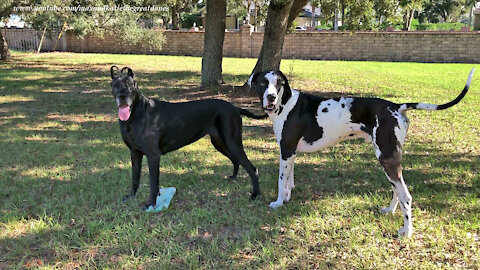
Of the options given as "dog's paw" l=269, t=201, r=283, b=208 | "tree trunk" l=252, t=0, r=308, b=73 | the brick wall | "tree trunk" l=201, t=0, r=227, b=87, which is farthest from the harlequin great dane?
the brick wall

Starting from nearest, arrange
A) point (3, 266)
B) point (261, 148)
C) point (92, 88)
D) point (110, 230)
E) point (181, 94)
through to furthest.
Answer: point (3, 266), point (110, 230), point (261, 148), point (181, 94), point (92, 88)

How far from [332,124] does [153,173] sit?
1.94 m

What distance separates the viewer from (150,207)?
4102 millimetres

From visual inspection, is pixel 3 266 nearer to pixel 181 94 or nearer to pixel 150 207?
pixel 150 207

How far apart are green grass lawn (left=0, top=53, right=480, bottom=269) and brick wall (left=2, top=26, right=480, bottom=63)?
19064 mm

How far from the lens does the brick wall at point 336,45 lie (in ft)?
80.2

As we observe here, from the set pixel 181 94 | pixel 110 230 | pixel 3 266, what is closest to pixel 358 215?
pixel 110 230

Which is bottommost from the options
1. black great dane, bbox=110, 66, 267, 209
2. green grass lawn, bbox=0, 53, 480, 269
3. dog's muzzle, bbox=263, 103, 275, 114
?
green grass lawn, bbox=0, 53, 480, 269

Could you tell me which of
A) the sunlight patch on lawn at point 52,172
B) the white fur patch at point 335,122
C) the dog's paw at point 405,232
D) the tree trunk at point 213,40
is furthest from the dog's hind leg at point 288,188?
the tree trunk at point 213,40

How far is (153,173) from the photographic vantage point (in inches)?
159

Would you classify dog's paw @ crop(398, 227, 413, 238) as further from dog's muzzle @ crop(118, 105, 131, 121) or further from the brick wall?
the brick wall

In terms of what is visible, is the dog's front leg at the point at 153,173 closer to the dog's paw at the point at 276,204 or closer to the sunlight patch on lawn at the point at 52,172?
the dog's paw at the point at 276,204

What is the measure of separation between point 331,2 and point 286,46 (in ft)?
48.3

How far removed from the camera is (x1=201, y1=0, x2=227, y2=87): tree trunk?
11.5m
